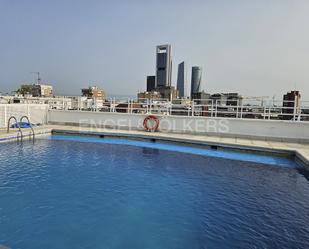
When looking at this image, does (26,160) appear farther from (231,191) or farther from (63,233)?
(231,191)

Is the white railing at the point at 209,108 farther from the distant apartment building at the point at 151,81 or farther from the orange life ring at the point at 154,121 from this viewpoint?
the distant apartment building at the point at 151,81

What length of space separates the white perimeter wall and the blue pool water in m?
2.04

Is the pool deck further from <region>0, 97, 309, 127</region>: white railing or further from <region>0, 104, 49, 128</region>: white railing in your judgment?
<region>0, 104, 49, 128</region>: white railing

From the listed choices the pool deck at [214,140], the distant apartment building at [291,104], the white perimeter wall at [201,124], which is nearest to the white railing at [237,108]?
the distant apartment building at [291,104]

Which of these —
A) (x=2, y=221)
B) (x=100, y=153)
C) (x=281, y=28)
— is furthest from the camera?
(x=281, y=28)

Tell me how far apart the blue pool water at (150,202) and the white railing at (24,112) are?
13.8ft

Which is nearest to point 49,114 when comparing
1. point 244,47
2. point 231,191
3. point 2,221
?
point 2,221

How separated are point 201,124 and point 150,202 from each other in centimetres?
589

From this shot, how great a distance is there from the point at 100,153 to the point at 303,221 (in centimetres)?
555

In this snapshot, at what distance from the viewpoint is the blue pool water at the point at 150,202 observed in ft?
9.48

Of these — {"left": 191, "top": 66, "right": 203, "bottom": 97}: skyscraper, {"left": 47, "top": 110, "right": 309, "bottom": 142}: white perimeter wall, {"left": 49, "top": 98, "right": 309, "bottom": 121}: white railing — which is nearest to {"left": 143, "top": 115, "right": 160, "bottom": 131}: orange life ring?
{"left": 47, "top": 110, "right": 309, "bottom": 142}: white perimeter wall

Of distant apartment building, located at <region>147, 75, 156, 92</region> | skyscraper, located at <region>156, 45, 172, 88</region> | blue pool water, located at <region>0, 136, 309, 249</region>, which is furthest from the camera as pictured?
skyscraper, located at <region>156, 45, 172, 88</region>

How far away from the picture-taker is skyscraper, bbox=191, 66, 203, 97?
36362 millimetres

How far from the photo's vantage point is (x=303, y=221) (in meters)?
3.32
